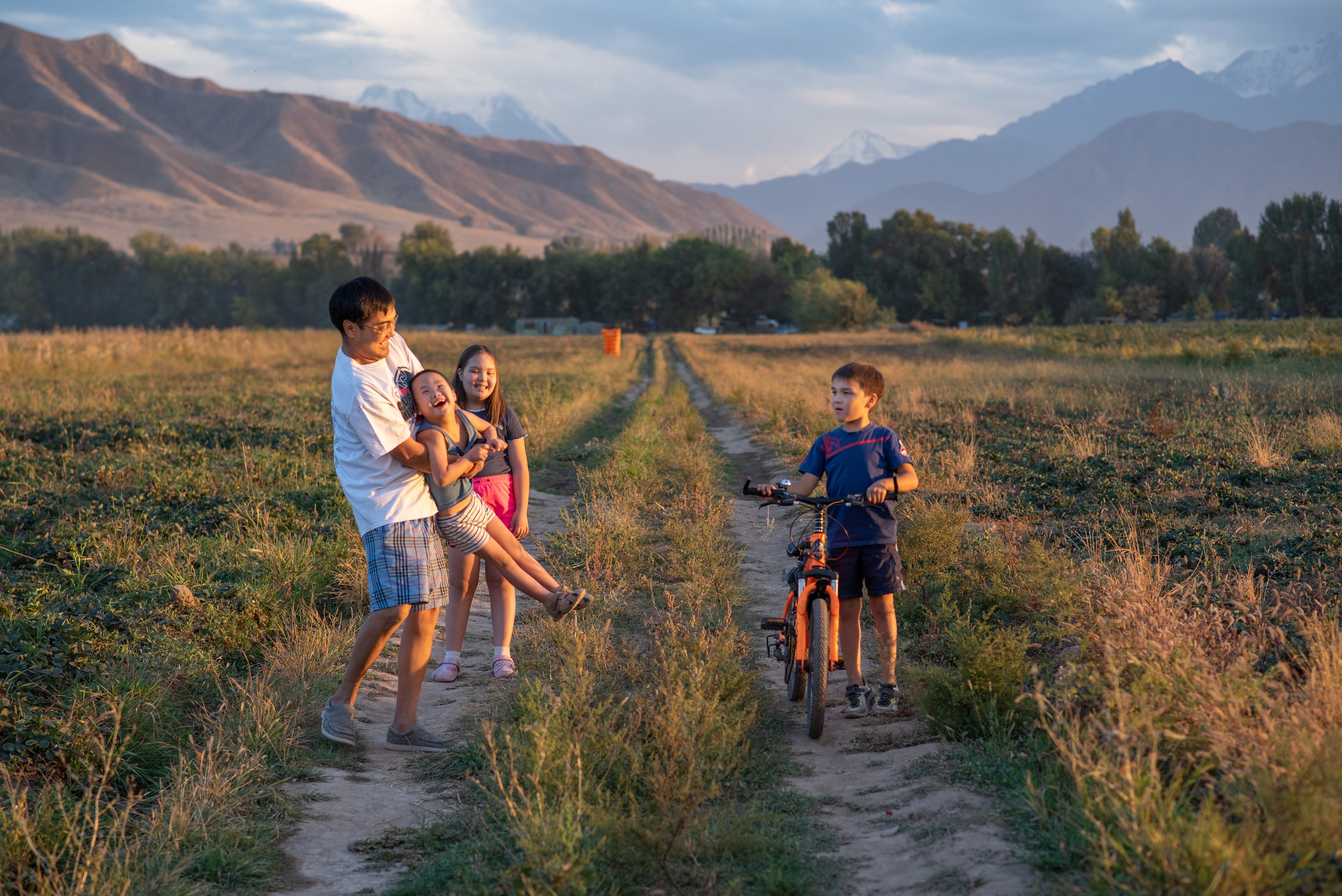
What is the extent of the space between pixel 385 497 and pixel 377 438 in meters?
0.34

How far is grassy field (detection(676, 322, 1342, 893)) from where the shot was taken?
9.37ft

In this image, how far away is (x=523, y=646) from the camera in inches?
244

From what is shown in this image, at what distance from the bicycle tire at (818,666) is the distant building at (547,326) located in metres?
83.8

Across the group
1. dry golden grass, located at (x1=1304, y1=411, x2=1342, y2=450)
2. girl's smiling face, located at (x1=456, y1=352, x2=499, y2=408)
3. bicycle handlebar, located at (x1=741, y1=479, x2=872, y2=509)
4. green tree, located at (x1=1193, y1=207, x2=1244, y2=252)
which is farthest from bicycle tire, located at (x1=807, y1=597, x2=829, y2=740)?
green tree, located at (x1=1193, y1=207, x2=1244, y2=252)

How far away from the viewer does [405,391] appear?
14.6 ft

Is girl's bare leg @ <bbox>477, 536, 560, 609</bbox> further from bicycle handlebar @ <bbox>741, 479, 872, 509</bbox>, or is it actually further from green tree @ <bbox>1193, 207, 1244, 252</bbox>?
green tree @ <bbox>1193, 207, 1244, 252</bbox>

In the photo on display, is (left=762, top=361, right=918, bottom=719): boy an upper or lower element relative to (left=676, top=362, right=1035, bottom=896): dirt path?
upper

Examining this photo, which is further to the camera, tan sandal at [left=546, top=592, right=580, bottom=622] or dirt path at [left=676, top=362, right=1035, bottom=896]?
tan sandal at [left=546, top=592, right=580, bottom=622]

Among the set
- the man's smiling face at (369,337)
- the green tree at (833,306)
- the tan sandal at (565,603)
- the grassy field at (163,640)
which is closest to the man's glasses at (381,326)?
the man's smiling face at (369,337)

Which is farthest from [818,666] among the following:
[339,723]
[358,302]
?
[358,302]

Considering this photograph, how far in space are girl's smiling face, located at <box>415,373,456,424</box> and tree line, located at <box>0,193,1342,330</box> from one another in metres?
78.8

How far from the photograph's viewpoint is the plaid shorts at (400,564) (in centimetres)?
439

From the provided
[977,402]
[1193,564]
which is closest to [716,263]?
[977,402]

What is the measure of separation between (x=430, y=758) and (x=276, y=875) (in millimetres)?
1145
